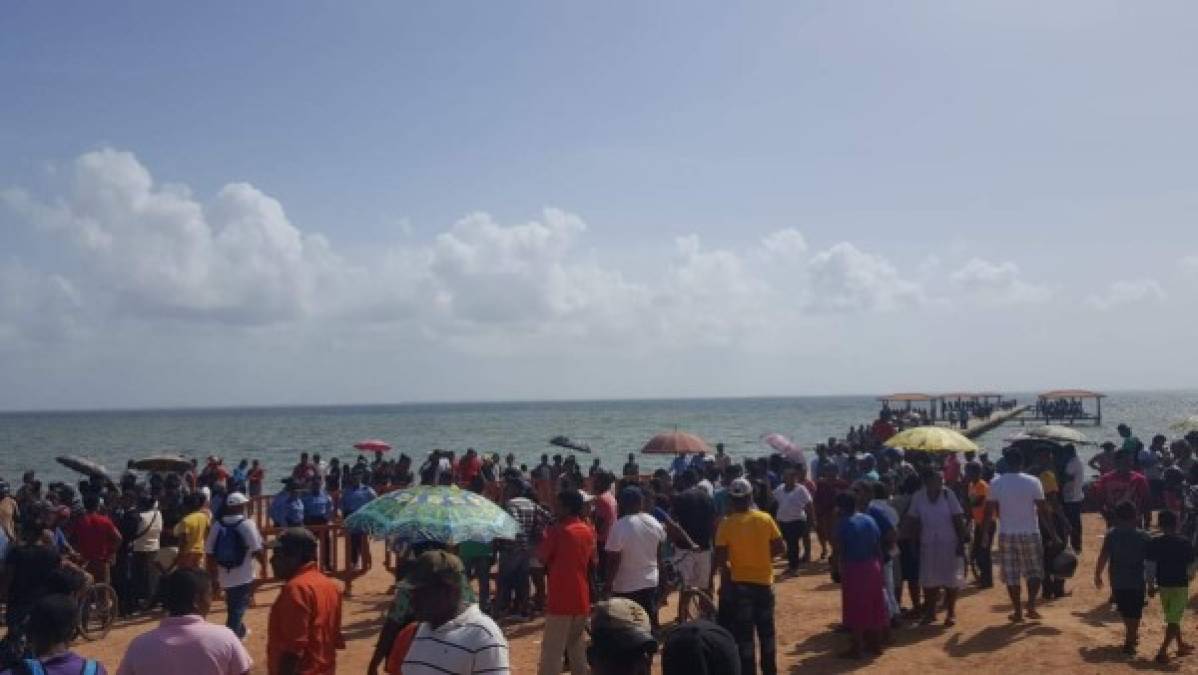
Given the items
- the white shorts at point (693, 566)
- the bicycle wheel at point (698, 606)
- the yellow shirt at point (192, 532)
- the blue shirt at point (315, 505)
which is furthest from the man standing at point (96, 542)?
the bicycle wheel at point (698, 606)

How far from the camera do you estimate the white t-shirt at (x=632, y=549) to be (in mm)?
8516

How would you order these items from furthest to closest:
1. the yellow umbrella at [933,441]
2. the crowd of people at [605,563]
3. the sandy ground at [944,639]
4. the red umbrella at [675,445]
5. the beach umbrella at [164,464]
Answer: the beach umbrella at [164,464]
the red umbrella at [675,445]
the yellow umbrella at [933,441]
the sandy ground at [944,639]
the crowd of people at [605,563]

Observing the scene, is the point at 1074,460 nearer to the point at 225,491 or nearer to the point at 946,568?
the point at 946,568

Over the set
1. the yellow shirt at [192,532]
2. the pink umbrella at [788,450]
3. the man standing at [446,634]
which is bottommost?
the yellow shirt at [192,532]

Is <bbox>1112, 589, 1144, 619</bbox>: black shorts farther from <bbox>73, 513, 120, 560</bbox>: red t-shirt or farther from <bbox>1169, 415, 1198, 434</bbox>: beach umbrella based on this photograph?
<bbox>1169, 415, 1198, 434</bbox>: beach umbrella

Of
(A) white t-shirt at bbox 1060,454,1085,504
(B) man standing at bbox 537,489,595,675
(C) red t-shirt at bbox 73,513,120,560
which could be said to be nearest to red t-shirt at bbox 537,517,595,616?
(B) man standing at bbox 537,489,595,675

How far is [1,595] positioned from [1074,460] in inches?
550

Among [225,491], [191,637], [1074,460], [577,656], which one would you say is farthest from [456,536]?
[1074,460]

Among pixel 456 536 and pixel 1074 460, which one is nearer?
pixel 456 536

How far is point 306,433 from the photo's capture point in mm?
103812

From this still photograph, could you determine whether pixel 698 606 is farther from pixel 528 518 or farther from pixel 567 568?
pixel 528 518

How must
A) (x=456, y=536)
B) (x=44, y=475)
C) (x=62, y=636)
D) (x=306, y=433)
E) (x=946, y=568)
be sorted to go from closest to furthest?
1. (x=62, y=636)
2. (x=456, y=536)
3. (x=946, y=568)
4. (x=44, y=475)
5. (x=306, y=433)

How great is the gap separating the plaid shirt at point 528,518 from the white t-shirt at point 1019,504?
524 cm

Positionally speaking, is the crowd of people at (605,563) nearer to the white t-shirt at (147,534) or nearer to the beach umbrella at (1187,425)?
the white t-shirt at (147,534)
